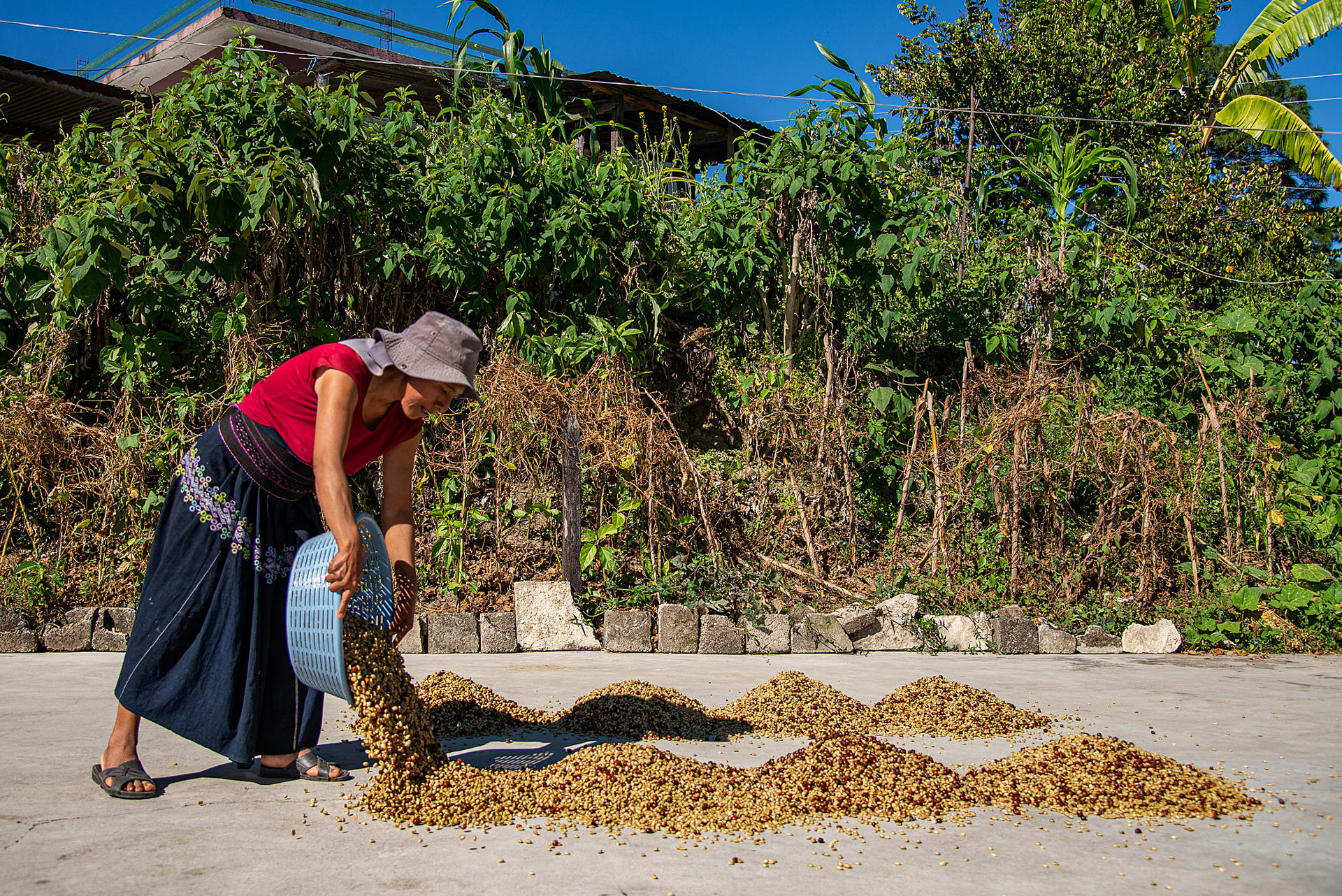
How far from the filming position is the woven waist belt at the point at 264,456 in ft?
9.52

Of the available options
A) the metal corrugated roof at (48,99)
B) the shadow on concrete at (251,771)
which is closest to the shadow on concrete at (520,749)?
the shadow on concrete at (251,771)

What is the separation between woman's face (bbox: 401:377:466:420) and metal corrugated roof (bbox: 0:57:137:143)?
822cm

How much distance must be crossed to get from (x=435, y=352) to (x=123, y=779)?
1.50 meters

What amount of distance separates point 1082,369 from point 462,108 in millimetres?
5669

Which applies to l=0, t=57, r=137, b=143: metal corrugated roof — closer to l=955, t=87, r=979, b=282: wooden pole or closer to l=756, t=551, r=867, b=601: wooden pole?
l=756, t=551, r=867, b=601: wooden pole

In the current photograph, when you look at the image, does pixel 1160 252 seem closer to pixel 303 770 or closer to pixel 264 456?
pixel 264 456

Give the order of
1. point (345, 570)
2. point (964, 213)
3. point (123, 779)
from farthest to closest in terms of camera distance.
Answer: point (964, 213), point (123, 779), point (345, 570)

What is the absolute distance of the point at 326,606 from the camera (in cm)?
267

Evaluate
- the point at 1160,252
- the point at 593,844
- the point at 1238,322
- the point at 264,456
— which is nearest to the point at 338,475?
the point at 264,456

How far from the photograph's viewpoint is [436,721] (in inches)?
144

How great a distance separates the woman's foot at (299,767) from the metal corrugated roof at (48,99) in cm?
841

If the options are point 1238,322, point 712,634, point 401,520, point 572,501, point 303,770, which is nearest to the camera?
point 303,770

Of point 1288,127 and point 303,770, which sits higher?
point 1288,127

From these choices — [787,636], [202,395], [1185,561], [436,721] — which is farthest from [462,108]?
[1185,561]
